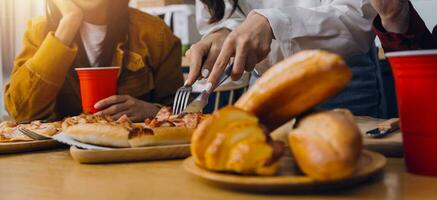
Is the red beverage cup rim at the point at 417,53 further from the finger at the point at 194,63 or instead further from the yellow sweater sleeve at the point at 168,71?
the yellow sweater sleeve at the point at 168,71

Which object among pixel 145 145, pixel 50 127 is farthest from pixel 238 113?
Result: pixel 50 127

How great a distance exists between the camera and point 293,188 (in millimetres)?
498

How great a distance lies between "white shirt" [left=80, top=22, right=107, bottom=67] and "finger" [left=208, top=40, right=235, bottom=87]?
96 centimetres

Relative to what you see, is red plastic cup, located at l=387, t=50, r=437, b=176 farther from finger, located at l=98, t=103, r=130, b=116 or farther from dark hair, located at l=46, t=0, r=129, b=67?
dark hair, located at l=46, t=0, r=129, b=67

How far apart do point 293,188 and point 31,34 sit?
151cm

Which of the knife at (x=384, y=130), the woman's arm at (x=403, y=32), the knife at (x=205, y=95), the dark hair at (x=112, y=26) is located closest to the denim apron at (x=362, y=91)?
the woman's arm at (x=403, y=32)

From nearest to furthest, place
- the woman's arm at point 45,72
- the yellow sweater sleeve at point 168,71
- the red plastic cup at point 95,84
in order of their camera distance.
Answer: the red plastic cup at point 95,84, the woman's arm at point 45,72, the yellow sweater sleeve at point 168,71

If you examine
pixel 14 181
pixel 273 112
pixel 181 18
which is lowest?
pixel 181 18

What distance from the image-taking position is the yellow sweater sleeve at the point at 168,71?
1.88 meters

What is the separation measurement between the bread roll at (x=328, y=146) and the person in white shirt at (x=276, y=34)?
0.44 meters

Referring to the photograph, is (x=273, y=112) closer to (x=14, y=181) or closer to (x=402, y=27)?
(x=14, y=181)

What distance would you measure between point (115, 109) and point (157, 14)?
1.93 metres

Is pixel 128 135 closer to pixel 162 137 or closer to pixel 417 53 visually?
pixel 162 137

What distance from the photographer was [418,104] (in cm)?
55
